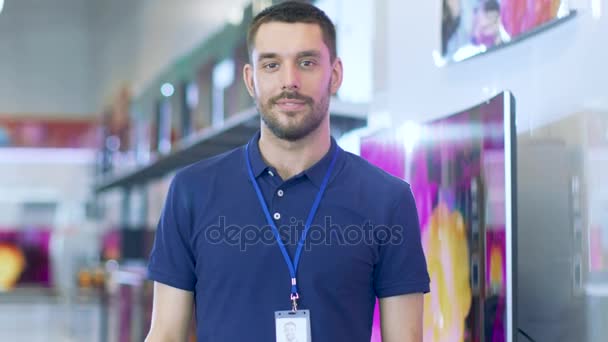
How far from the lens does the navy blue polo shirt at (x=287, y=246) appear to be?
1836 mm

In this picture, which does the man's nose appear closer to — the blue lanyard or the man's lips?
the man's lips

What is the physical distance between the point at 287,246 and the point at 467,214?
2.27ft

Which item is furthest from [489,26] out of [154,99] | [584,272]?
[154,99]

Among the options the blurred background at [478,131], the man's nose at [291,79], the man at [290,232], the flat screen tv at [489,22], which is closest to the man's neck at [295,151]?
the man at [290,232]

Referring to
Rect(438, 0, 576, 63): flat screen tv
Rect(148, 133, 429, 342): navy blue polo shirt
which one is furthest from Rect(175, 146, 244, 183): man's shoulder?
Rect(438, 0, 576, 63): flat screen tv

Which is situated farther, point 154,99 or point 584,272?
point 154,99

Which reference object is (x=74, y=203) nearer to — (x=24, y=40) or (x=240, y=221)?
(x=24, y=40)

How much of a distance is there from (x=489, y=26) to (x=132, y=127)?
334 inches

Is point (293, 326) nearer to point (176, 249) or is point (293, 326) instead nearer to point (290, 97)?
point (176, 249)

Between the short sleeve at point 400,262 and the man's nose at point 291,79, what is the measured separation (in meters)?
0.32

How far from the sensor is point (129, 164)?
10.8m

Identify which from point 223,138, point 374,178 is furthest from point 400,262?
point 223,138

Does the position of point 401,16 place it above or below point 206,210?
above

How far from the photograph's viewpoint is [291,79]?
1.84m
